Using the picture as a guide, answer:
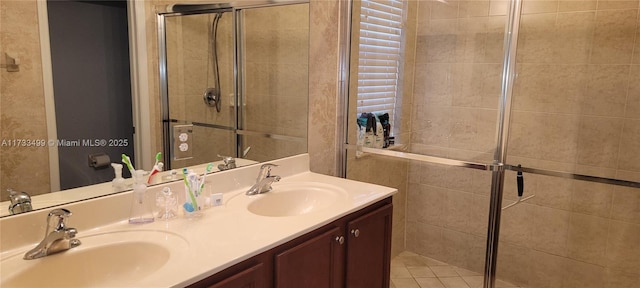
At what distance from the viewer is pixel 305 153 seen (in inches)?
89.4

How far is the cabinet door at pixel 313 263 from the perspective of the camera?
1.37 m

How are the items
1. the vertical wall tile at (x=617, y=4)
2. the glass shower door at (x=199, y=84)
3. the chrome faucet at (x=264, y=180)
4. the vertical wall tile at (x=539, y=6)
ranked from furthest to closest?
the vertical wall tile at (x=539, y=6), the vertical wall tile at (x=617, y=4), the chrome faucet at (x=264, y=180), the glass shower door at (x=199, y=84)

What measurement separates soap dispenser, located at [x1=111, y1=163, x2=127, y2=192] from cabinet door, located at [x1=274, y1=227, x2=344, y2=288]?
0.60 meters

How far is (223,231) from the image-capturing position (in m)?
1.35

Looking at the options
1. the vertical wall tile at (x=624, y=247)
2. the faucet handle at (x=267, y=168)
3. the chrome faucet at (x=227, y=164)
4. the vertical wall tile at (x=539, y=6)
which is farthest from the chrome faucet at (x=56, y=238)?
the vertical wall tile at (x=624, y=247)

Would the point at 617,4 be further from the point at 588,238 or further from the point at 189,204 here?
Answer: the point at 189,204

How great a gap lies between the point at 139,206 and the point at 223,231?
32 cm

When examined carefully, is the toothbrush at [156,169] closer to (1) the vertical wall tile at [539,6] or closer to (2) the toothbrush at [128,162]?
(2) the toothbrush at [128,162]

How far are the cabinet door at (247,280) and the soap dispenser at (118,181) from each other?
56cm

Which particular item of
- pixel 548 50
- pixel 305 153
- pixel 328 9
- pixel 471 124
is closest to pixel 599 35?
pixel 548 50

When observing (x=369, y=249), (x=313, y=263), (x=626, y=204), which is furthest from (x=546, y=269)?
(x=313, y=263)

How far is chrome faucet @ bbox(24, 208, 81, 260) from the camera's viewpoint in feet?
3.69

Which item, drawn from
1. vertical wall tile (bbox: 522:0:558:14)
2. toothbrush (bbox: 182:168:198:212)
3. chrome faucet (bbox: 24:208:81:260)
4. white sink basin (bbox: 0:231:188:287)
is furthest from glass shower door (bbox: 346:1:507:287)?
chrome faucet (bbox: 24:208:81:260)

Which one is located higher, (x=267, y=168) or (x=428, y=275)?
(x=267, y=168)
